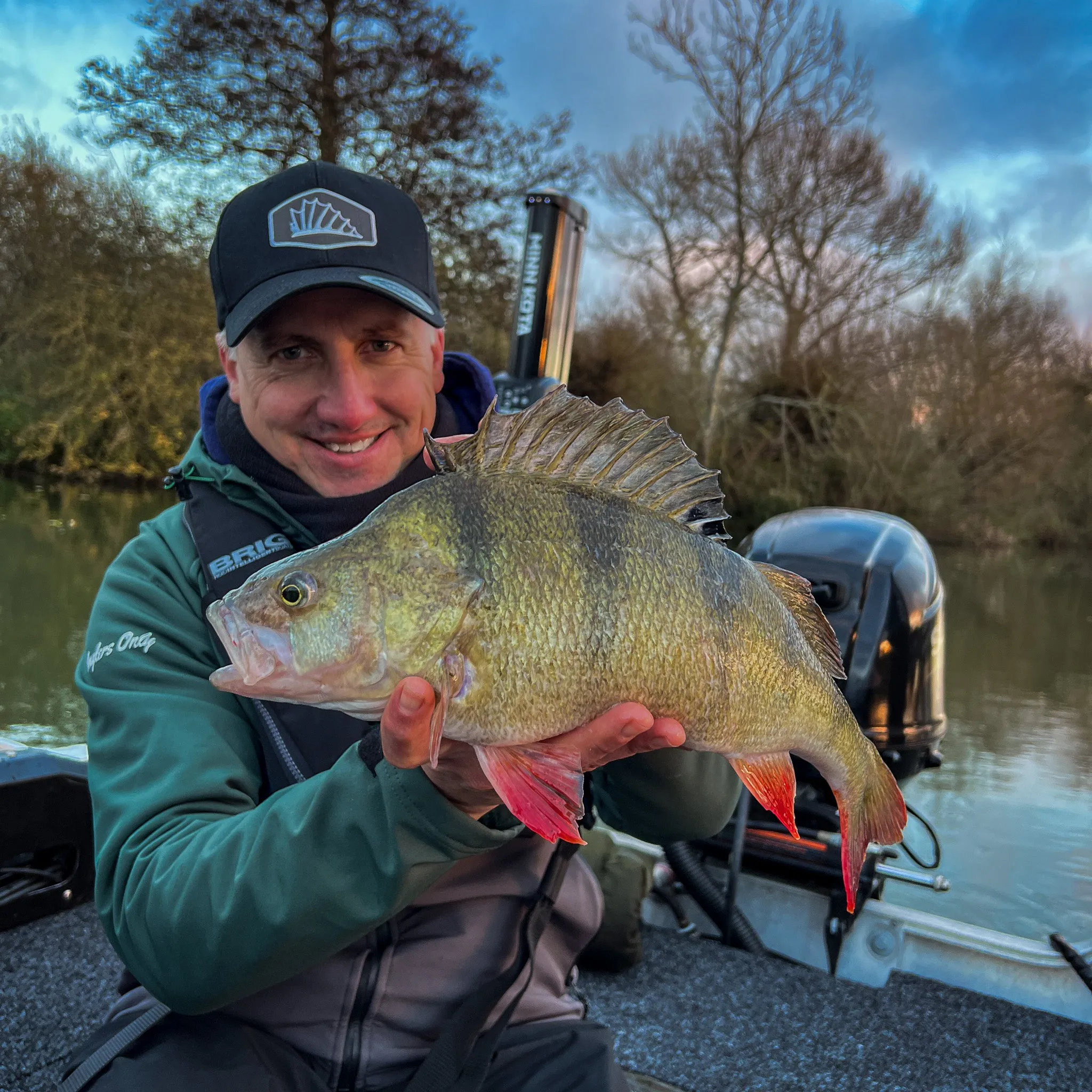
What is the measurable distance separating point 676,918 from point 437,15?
1645cm

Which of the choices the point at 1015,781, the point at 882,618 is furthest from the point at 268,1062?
the point at 1015,781

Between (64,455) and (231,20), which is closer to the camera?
(231,20)

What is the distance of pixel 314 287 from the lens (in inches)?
63.7

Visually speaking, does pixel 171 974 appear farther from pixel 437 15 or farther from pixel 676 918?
pixel 437 15

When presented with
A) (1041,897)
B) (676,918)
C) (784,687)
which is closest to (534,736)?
(784,687)

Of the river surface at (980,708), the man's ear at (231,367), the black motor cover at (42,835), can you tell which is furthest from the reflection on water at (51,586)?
the man's ear at (231,367)

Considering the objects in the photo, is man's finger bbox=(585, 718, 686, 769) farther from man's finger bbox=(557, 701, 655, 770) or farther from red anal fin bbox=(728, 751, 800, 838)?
red anal fin bbox=(728, 751, 800, 838)

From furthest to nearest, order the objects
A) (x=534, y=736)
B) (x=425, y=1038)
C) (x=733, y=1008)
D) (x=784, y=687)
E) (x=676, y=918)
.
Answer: (x=676, y=918)
(x=733, y=1008)
(x=425, y=1038)
(x=784, y=687)
(x=534, y=736)

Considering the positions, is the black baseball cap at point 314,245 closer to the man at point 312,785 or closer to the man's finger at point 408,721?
the man at point 312,785

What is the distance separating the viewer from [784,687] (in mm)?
1355

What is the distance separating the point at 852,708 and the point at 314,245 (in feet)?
6.87

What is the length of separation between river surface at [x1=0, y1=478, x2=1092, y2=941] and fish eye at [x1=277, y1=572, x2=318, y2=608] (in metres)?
4.36

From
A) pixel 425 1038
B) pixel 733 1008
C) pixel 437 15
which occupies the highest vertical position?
pixel 437 15

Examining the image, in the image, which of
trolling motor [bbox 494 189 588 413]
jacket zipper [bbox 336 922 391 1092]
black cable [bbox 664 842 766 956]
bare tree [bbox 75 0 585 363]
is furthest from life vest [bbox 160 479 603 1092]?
bare tree [bbox 75 0 585 363]
